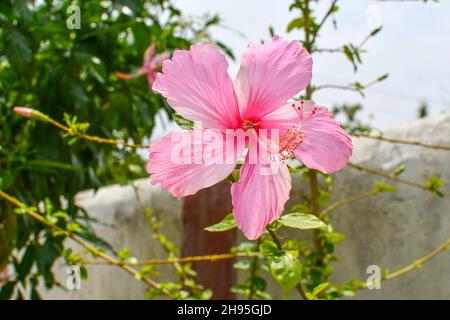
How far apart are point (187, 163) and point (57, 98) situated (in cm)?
127

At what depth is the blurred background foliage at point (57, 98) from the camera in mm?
1534

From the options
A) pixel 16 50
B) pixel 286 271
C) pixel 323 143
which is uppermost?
pixel 16 50

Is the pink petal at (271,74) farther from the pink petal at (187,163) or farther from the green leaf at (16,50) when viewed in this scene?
the green leaf at (16,50)

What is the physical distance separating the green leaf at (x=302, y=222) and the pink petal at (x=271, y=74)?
119mm

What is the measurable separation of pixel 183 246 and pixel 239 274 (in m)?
0.21

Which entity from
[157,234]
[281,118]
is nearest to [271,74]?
[281,118]

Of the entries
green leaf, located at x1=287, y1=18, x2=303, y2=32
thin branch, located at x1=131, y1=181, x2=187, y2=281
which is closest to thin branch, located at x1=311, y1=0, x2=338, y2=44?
green leaf, located at x1=287, y1=18, x2=303, y2=32

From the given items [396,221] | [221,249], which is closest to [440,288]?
[396,221]

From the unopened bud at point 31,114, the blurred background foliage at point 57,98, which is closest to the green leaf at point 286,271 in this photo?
the unopened bud at point 31,114

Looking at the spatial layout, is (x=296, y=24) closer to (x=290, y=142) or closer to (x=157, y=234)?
(x=290, y=142)

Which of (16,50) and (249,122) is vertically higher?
(16,50)

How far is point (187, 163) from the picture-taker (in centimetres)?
46

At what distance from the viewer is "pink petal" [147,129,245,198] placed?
46cm
